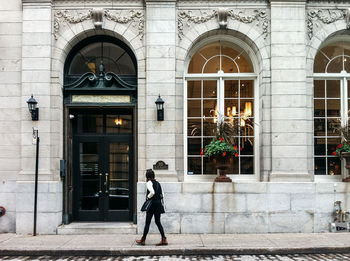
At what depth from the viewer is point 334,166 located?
11.0m

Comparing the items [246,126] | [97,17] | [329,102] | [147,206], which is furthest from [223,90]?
[147,206]

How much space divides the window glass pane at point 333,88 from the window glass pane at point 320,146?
1390 mm

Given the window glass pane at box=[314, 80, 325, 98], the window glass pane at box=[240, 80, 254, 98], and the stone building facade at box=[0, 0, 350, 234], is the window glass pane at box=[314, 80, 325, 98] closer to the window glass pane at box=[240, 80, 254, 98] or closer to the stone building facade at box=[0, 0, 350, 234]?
the stone building facade at box=[0, 0, 350, 234]

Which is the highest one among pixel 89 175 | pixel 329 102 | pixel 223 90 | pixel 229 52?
pixel 229 52

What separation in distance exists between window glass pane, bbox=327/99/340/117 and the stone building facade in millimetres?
30

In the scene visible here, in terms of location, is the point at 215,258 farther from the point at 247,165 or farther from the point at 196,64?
the point at 196,64

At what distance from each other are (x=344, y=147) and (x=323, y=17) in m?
3.84

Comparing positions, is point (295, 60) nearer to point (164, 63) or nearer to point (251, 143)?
point (251, 143)

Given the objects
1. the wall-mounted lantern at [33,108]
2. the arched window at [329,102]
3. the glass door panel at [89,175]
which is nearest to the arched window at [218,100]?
the arched window at [329,102]

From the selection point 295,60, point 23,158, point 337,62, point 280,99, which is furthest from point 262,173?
point 23,158

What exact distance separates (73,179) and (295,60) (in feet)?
24.6

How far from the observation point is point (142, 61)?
10.7m

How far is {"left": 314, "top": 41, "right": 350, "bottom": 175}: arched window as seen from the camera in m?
10.9

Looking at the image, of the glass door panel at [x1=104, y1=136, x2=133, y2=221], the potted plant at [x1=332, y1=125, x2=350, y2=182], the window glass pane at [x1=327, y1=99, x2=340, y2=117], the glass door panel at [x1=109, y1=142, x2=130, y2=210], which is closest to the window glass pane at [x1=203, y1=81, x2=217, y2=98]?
the glass door panel at [x1=104, y1=136, x2=133, y2=221]
